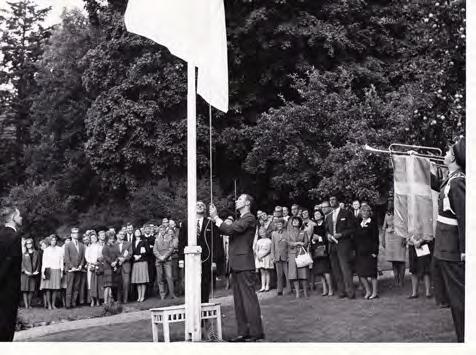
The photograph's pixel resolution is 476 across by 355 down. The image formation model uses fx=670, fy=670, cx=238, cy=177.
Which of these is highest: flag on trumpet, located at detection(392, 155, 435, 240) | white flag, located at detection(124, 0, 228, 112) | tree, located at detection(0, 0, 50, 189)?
tree, located at detection(0, 0, 50, 189)

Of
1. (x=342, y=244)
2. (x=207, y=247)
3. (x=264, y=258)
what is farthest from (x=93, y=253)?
(x=342, y=244)

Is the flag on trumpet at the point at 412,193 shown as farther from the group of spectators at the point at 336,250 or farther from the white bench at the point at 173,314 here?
the white bench at the point at 173,314

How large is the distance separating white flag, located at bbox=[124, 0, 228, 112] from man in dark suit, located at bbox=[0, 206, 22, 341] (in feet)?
8.72

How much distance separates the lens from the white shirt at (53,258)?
13656mm

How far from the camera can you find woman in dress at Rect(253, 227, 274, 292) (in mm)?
12734

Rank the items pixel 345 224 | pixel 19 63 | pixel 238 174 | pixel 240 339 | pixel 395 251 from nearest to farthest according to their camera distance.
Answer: pixel 240 339 → pixel 345 224 → pixel 395 251 → pixel 238 174 → pixel 19 63

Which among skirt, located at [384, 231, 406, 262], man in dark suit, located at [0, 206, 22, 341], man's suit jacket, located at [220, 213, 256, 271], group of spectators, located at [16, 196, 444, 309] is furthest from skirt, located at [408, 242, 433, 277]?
man in dark suit, located at [0, 206, 22, 341]

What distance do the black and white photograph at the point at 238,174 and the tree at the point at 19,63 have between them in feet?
0.26

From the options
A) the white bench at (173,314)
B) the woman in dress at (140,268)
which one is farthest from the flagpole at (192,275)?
the woman in dress at (140,268)

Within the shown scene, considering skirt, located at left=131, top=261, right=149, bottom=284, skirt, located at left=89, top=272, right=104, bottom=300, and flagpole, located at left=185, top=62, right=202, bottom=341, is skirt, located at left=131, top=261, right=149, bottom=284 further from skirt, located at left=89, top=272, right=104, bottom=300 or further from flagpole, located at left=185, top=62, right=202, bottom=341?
flagpole, located at left=185, top=62, right=202, bottom=341

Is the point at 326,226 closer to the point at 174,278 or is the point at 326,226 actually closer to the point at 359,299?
the point at 359,299

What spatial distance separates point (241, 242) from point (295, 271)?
396cm

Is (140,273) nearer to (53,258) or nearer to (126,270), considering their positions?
(126,270)

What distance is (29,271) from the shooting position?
45.1ft
